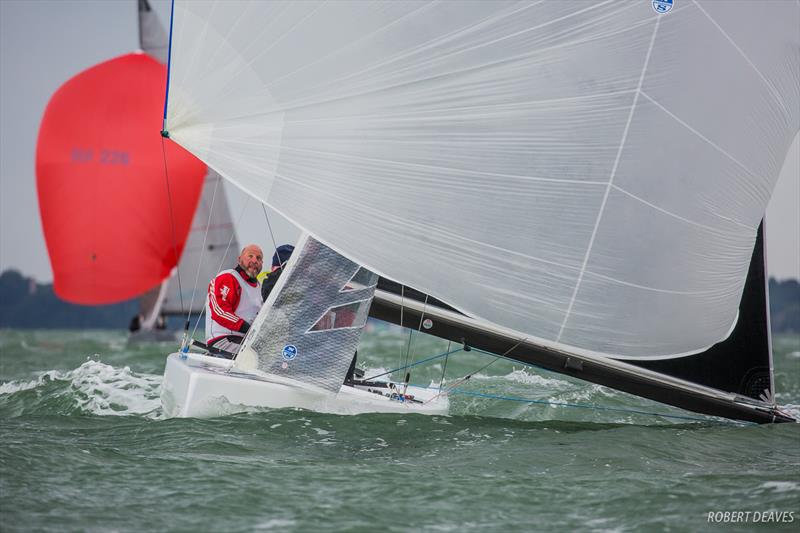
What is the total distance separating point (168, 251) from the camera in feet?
62.3

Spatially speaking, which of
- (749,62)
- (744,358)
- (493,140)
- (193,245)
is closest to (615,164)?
(493,140)

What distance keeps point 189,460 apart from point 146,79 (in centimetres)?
1505

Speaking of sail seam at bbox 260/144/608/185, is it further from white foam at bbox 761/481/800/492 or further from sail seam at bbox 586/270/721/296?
white foam at bbox 761/481/800/492

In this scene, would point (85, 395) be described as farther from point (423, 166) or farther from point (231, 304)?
point (423, 166)

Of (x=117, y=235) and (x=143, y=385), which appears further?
(x=117, y=235)

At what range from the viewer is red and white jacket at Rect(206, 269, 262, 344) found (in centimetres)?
623

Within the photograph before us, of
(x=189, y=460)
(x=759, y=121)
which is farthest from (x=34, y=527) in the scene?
(x=759, y=121)

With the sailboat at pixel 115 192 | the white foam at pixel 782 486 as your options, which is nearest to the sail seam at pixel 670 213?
the white foam at pixel 782 486

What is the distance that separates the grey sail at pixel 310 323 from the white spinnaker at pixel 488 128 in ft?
2.20

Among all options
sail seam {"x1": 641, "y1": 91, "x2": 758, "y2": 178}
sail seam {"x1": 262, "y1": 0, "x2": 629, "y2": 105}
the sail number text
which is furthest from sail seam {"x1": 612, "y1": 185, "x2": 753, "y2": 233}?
the sail number text

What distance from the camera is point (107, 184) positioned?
58.8ft

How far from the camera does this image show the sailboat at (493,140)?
5078 millimetres

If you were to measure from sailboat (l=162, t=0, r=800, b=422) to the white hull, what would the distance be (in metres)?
0.02

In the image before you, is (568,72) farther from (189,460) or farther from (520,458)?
(189,460)
